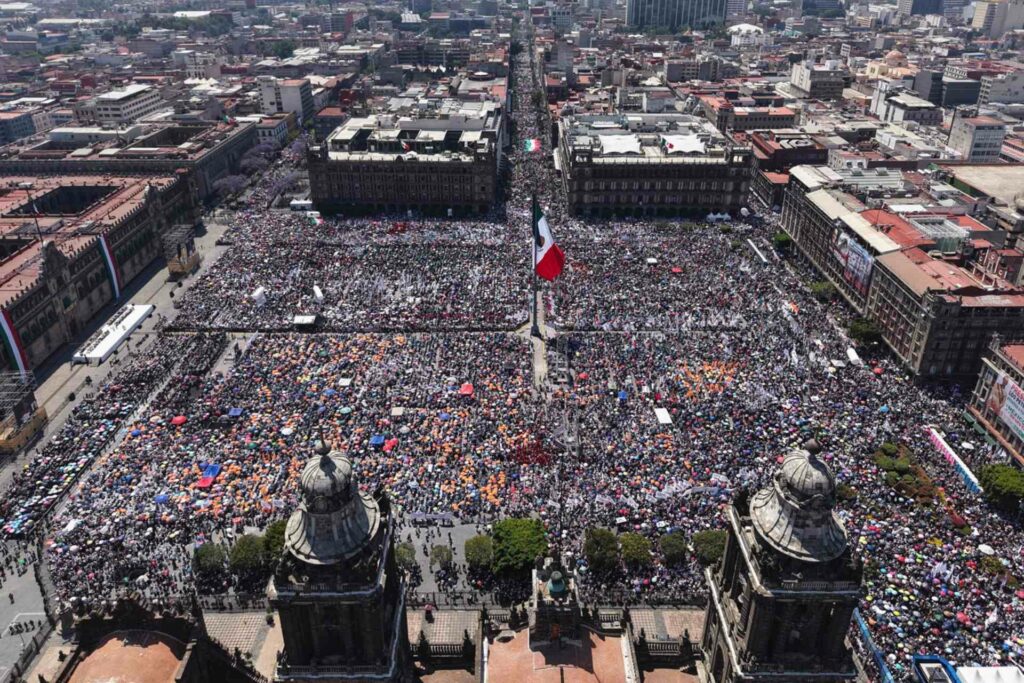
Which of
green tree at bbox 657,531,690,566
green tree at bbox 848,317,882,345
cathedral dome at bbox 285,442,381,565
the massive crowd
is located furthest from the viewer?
green tree at bbox 848,317,882,345

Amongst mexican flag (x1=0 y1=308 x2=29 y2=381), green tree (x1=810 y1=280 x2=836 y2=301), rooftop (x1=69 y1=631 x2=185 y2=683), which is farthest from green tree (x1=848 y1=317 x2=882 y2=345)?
mexican flag (x1=0 y1=308 x2=29 y2=381)

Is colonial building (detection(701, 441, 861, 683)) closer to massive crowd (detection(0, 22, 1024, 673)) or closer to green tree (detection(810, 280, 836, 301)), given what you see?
massive crowd (detection(0, 22, 1024, 673))

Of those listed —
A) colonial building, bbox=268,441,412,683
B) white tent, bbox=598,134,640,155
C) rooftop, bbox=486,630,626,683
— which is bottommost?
white tent, bbox=598,134,640,155

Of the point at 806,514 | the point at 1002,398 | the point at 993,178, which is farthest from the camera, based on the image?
the point at 993,178

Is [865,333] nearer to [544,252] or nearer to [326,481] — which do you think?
[544,252]

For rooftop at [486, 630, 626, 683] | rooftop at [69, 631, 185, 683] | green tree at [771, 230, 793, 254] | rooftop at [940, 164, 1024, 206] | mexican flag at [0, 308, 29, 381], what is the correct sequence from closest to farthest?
rooftop at [69, 631, 185, 683], rooftop at [486, 630, 626, 683], mexican flag at [0, 308, 29, 381], green tree at [771, 230, 793, 254], rooftop at [940, 164, 1024, 206]

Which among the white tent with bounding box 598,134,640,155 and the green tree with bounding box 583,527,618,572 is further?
the white tent with bounding box 598,134,640,155

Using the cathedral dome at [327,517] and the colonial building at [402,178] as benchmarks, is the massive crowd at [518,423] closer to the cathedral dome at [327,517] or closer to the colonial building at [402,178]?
the cathedral dome at [327,517]

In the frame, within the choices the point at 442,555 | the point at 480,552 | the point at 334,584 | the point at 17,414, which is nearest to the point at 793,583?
the point at 334,584
